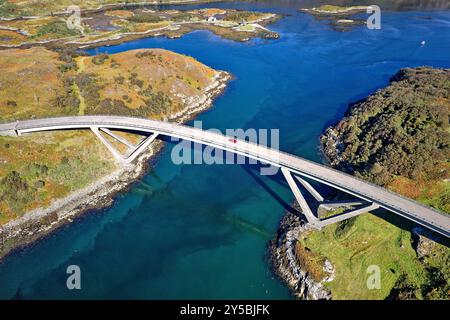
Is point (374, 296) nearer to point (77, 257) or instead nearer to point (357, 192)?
point (357, 192)

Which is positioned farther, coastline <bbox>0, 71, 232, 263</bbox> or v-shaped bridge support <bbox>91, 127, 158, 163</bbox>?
v-shaped bridge support <bbox>91, 127, 158, 163</bbox>

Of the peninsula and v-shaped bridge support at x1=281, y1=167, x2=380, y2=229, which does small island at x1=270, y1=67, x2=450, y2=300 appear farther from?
the peninsula

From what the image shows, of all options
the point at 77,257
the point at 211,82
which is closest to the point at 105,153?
the point at 77,257

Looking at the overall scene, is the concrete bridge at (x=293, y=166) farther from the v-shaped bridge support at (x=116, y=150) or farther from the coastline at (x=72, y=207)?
the coastline at (x=72, y=207)

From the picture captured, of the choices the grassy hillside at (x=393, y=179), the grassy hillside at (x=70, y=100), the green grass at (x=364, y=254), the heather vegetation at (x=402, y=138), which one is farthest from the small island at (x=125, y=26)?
the green grass at (x=364, y=254)

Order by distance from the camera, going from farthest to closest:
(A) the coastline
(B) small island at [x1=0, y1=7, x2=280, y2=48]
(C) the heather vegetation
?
(B) small island at [x1=0, y1=7, x2=280, y2=48], (C) the heather vegetation, (A) the coastline

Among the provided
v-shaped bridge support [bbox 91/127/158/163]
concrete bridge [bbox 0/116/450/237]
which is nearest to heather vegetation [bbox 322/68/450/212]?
concrete bridge [bbox 0/116/450/237]
